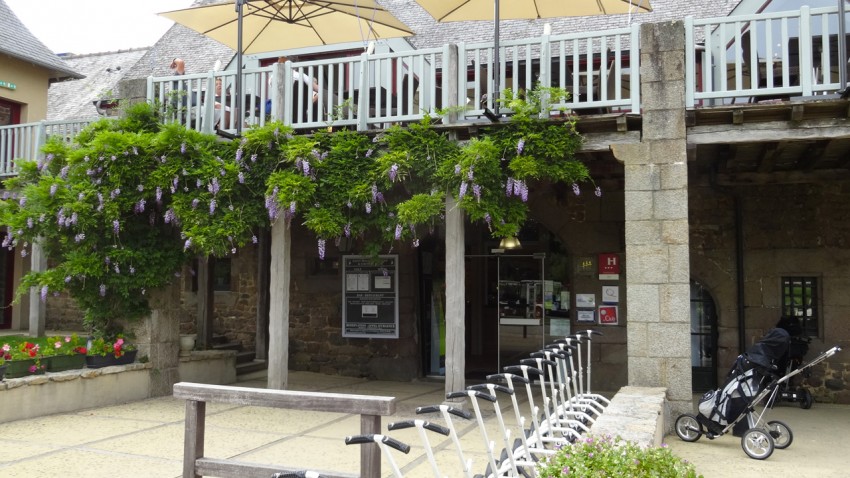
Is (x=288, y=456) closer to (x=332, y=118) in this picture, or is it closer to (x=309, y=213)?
(x=309, y=213)

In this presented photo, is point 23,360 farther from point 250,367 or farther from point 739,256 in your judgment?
point 739,256

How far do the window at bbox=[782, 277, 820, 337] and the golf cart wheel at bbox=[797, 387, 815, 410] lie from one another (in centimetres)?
94

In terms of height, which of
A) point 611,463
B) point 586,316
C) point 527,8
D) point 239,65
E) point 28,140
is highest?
point 527,8

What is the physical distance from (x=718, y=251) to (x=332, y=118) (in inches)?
229


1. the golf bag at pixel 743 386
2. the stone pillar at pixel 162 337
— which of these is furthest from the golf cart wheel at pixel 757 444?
the stone pillar at pixel 162 337

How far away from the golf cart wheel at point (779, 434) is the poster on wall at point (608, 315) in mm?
3794

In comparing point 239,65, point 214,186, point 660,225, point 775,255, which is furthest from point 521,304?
point 239,65

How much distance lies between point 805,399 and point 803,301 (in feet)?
4.75

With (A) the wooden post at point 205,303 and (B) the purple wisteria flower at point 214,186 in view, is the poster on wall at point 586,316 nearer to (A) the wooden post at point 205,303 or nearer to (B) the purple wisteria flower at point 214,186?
(B) the purple wisteria flower at point 214,186

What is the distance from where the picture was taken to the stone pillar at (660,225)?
716 cm

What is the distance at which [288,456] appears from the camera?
6129 mm

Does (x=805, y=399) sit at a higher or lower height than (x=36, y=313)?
lower

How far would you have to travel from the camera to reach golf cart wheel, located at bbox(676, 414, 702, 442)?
6.76 metres

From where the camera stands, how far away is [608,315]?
10.5m
